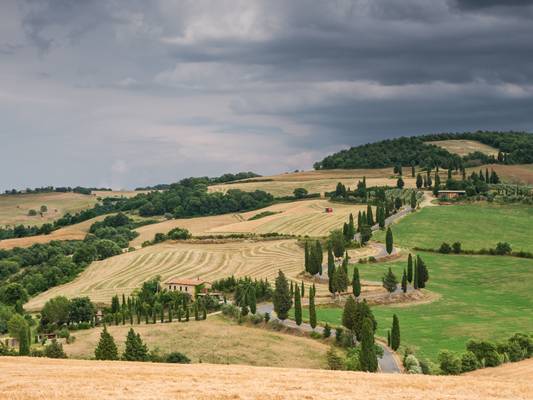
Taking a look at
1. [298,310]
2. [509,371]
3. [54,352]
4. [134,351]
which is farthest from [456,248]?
[54,352]

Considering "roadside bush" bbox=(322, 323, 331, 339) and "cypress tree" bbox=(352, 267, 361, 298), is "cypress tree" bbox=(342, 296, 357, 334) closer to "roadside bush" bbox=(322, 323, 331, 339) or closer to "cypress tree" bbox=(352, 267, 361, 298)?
"roadside bush" bbox=(322, 323, 331, 339)

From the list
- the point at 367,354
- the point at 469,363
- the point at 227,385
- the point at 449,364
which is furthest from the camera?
the point at 469,363

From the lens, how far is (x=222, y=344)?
86812 millimetres

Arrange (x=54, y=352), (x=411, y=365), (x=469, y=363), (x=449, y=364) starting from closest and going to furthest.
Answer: (x=449, y=364) → (x=411, y=365) → (x=469, y=363) → (x=54, y=352)

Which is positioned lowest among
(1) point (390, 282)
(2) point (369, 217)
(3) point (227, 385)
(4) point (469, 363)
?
(4) point (469, 363)

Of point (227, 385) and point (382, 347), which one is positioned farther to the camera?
point (382, 347)

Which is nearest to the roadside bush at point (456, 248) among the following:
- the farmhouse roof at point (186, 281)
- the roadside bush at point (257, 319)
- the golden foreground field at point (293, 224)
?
the golden foreground field at point (293, 224)

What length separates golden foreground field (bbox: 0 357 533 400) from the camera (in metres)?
33.8

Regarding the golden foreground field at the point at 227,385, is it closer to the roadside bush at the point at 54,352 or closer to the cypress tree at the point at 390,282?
the roadside bush at the point at 54,352

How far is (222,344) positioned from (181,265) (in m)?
64.2

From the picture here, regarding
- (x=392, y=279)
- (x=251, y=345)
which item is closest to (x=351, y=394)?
(x=251, y=345)

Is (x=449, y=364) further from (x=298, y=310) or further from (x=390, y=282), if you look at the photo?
(x=390, y=282)

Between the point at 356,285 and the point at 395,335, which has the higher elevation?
the point at 356,285

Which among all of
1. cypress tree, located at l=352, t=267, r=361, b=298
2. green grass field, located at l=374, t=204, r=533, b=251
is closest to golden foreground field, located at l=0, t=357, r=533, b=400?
cypress tree, located at l=352, t=267, r=361, b=298
